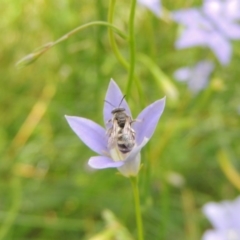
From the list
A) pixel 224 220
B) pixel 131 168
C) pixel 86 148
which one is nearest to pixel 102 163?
pixel 131 168

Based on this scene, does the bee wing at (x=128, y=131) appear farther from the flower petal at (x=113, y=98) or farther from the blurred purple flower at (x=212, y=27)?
the blurred purple flower at (x=212, y=27)

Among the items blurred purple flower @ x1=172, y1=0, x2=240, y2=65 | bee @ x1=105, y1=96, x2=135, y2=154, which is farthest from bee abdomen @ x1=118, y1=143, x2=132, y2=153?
blurred purple flower @ x1=172, y1=0, x2=240, y2=65

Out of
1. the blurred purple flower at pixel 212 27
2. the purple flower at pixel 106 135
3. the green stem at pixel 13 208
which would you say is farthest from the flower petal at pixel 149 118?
the green stem at pixel 13 208

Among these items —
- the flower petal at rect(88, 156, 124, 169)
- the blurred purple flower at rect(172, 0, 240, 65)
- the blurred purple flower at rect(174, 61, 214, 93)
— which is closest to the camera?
the flower petal at rect(88, 156, 124, 169)

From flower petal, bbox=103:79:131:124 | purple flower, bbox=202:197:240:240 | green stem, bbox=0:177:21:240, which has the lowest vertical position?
flower petal, bbox=103:79:131:124

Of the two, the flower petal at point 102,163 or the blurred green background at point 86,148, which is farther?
the blurred green background at point 86,148

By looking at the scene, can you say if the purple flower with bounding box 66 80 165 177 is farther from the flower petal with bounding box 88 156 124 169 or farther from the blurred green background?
the blurred green background

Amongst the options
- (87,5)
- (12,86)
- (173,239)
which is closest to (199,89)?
(173,239)
